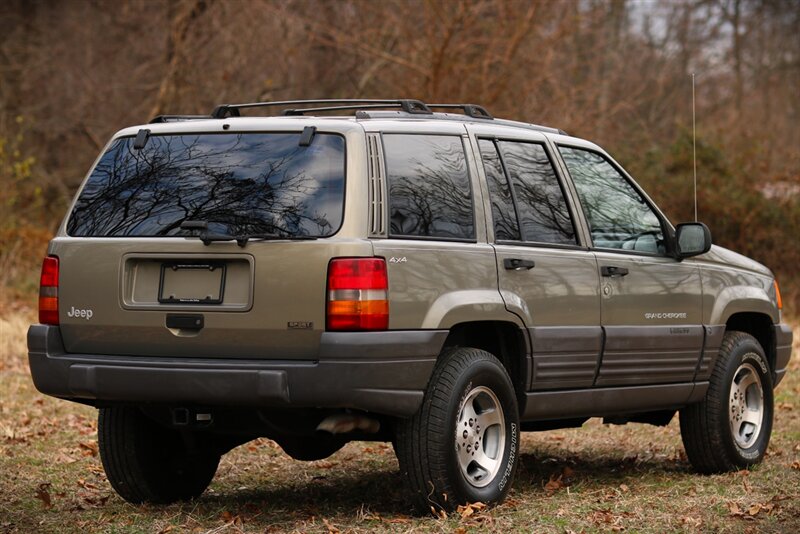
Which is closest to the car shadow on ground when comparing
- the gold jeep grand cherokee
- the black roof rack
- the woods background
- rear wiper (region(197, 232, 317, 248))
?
the gold jeep grand cherokee

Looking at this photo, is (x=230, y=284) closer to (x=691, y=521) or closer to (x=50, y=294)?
(x=50, y=294)

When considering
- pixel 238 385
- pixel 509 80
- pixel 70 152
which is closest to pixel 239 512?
pixel 238 385

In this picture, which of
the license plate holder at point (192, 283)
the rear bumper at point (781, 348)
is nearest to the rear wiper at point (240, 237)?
the license plate holder at point (192, 283)

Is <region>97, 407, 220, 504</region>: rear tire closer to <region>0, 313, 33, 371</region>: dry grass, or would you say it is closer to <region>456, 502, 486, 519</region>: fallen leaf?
<region>456, 502, 486, 519</region>: fallen leaf

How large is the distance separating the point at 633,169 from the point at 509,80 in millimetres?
3466

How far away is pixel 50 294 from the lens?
19.5 ft

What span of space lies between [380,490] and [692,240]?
2.28 metres

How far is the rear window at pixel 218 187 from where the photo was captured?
5574mm

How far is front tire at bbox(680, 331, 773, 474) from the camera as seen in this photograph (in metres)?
7.77

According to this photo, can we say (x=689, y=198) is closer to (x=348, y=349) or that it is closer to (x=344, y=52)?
(x=344, y=52)

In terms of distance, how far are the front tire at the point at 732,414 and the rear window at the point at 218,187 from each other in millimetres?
3284

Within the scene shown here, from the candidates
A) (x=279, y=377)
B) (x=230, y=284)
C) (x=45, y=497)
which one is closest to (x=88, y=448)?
(x=45, y=497)

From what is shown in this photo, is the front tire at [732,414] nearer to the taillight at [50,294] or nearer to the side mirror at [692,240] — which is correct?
the side mirror at [692,240]

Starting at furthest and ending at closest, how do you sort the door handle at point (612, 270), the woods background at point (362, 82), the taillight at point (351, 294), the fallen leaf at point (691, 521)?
the woods background at point (362, 82) → the door handle at point (612, 270) → the fallen leaf at point (691, 521) → the taillight at point (351, 294)
